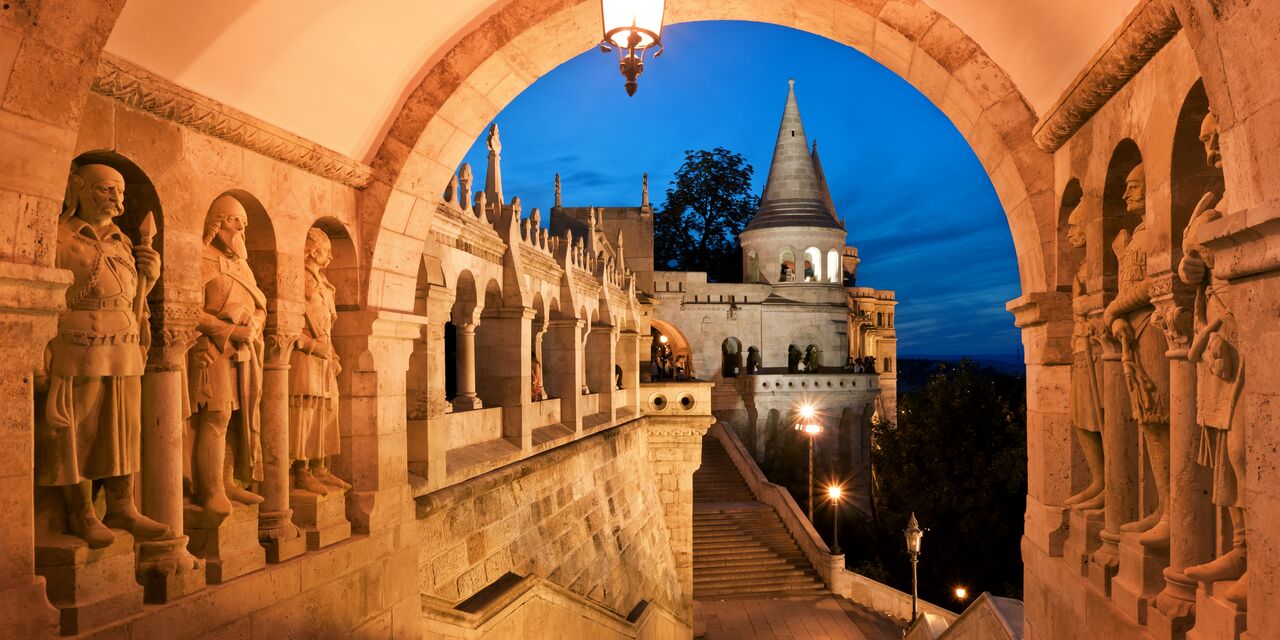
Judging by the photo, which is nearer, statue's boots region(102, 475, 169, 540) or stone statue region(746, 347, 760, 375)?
statue's boots region(102, 475, 169, 540)

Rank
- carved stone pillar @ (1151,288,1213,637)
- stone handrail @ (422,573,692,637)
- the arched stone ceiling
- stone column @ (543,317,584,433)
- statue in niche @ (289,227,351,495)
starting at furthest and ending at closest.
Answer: stone column @ (543,317,584,433), stone handrail @ (422,573,692,637), statue in niche @ (289,227,351,495), the arched stone ceiling, carved stone pillar @ (1151,288,1213,637)

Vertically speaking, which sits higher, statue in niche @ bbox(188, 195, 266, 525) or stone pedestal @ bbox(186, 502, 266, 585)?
statue in niche @ bbox(188, 195, 266, 525)

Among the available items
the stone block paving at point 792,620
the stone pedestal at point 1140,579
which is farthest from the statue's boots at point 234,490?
the stone block paving at point 792,620

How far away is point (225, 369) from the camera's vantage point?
475cm

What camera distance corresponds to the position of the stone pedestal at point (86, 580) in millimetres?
3631

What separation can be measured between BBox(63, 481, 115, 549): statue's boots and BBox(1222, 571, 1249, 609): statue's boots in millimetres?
4529

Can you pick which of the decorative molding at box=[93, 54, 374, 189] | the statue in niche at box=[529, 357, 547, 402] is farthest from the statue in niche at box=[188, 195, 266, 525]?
the statue in niche at box=[529, 357, 547, 402]

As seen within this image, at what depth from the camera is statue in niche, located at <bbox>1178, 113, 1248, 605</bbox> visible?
3045 mm

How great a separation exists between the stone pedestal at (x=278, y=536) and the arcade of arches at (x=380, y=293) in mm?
24

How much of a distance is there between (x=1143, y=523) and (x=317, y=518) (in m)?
4.60

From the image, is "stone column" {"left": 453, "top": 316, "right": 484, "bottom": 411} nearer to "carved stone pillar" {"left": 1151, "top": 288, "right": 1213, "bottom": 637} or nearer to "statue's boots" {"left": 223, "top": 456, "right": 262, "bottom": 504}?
"statue's boots" {"left": 223, "top": 456, "right": 262, "bottom": 504}

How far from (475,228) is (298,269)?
439 cm

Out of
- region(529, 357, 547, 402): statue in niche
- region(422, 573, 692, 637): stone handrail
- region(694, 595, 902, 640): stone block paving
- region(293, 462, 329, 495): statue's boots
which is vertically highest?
region(529, 357, 547, 402): statue in niche

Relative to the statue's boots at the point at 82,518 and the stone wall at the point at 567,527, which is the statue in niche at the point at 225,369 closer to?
the statue's boots at the point at 82,518
